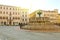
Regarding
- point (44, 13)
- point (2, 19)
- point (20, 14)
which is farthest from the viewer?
point (44, 13)

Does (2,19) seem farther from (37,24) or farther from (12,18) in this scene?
(37,24)

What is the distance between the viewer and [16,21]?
6619 cm

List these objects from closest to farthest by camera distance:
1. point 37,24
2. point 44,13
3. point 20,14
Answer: point 37,24 → point 20,14 → point 44,13

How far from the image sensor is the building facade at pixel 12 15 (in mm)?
62656

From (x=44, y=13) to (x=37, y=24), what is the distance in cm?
4728

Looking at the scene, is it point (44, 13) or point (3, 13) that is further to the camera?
point (44, 13)

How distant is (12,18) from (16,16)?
6.63 ft

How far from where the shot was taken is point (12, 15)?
216ft

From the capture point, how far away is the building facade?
62.7 metres

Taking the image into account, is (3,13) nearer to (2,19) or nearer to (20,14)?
(2,19)

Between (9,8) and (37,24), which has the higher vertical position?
(9,8)

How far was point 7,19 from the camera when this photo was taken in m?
63.8

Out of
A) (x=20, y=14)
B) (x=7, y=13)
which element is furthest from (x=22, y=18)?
(x=7, y=13)

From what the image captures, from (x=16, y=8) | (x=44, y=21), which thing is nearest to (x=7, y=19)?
(x=16, y=8)
